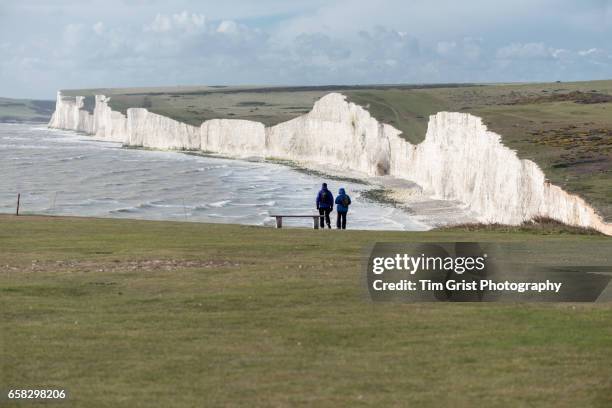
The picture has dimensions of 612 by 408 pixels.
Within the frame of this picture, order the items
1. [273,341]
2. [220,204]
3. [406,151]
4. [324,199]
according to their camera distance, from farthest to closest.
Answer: [406,151] < [220,204] < [324,199] < [273,341]

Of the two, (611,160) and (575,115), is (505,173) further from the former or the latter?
(575,115)

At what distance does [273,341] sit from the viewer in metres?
13.4

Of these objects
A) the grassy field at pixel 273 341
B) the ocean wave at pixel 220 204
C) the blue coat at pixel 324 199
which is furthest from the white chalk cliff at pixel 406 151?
the grassy field at pixel 273 341

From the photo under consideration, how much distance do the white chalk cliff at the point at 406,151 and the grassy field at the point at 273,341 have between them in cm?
2002

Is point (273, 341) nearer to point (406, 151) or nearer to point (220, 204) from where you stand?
point (220, 204)

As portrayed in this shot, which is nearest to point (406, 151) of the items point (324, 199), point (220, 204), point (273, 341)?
point (220, 204)

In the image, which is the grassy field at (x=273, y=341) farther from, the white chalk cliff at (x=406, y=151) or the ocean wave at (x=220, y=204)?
the ocean wave at (x=220, y=204)

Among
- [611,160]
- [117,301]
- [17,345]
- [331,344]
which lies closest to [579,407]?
[331,344]

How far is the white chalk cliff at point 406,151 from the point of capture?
50469mm

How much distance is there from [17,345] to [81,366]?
1.53 m

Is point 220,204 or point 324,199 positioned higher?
point 324,199

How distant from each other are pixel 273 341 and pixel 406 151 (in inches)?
3197

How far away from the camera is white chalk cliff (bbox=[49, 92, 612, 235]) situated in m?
50.5

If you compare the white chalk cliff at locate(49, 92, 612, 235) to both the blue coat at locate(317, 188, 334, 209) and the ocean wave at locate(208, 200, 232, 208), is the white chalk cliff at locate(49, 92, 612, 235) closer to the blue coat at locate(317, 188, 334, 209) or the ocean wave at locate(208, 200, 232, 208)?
the blue coat at locate(317, 188, 334, 209)
